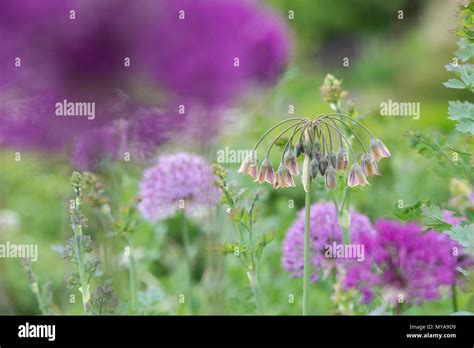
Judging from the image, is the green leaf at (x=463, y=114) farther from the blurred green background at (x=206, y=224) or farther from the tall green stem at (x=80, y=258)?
the tall green stem at (x=80, y=258)

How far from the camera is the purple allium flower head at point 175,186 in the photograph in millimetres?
1036

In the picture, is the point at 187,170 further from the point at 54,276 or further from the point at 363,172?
the point at 54,276

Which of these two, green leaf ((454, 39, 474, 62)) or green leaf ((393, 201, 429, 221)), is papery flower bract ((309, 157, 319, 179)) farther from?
green leaf ((454, 39, 474, 62))

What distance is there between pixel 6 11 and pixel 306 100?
11.2 ft

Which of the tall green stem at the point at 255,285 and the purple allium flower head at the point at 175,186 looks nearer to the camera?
the tall green stem at the point at 255,285

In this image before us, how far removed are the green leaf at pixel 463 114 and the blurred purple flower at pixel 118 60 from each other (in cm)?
37

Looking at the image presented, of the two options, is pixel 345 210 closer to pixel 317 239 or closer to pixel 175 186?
pixel 317 239

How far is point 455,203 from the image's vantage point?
890 mm

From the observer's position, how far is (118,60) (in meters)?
0.53

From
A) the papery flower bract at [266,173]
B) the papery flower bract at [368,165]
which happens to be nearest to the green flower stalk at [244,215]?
Answer: the papery flower bract at [266,173]

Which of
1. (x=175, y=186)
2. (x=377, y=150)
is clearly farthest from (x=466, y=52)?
(x=175, y=186)

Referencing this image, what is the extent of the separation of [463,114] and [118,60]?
0.51 meters

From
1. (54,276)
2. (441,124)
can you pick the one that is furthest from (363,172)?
(441,124)

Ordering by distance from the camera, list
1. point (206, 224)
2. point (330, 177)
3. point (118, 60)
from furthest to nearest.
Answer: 1. point (206, 224)
2. point (330, 177)
3. point (118, 60)
